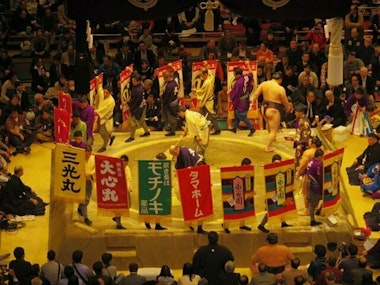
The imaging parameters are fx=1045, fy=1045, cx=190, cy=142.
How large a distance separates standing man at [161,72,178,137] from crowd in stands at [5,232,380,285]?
4.08 meters

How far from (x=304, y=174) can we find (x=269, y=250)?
1.46 metres

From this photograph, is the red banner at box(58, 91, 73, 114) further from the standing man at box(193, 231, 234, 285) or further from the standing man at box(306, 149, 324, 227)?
the standing man at box(193, 231, 234, 285)

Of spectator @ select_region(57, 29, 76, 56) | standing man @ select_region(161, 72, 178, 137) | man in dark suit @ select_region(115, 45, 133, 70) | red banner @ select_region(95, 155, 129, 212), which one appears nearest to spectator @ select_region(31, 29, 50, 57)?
spectator @ select_region(57, 29, 76, 56)

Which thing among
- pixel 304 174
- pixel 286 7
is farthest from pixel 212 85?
pixel 286 7

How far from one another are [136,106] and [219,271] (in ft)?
14.7

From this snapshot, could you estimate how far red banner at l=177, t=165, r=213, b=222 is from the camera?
427 inches

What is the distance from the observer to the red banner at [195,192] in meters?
10.9

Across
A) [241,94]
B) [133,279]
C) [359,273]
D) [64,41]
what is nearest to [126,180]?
[133,279]

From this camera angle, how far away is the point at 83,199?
1134 cm

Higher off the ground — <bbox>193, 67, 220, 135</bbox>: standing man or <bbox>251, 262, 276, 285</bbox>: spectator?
<bbox>193, 67, 220, 135</bbox>: standing man

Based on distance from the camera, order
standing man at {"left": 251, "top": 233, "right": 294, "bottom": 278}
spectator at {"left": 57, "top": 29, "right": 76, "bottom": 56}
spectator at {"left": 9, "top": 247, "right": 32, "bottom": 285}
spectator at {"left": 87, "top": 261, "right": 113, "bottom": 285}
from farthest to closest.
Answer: spectator at {"left": 57, "top": 29, "right": 76, "bottom": 56}
standing man at {"left": 251, "top": 233, "right": 294, "bottom": 278}
spectator at {"left": 9, "top": 247, "right": 32, "bottom": 285}
spectator at {"left": 87, "top": 261, "right": 113, "bottom": 285}

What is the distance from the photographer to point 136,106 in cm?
1413

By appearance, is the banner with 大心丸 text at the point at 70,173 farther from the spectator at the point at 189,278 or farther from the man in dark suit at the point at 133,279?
the spectator at the point at 189,278

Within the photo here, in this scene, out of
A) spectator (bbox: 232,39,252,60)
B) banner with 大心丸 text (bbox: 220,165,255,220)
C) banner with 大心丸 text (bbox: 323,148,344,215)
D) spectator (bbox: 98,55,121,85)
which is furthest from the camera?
spectator (bbox: 232,39,252,60)
